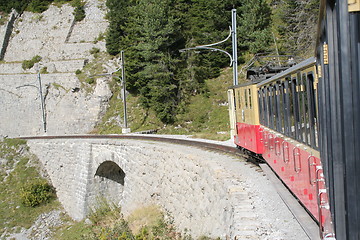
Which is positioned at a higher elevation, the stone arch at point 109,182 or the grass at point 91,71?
the grass at point 91,71

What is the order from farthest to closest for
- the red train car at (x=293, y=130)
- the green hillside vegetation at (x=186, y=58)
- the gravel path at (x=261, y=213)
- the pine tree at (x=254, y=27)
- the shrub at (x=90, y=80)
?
1. the shrub at (x=90, y=80)
2. the pine tree at (x=254, y=27)
3. the green hillside vegetation at (x=186, y=58)
4. the gravel path at (x=261, y=213)
5. the red train car at (x=293, y=130)

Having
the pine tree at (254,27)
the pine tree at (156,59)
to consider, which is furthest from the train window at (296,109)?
the pine tree at (254,27)

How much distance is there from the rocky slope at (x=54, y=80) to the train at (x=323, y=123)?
32.8 meters

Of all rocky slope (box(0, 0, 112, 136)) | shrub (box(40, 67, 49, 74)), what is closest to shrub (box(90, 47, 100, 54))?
rocky slope (box(0, 0, 112, 136))

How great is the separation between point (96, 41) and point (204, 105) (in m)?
25.3

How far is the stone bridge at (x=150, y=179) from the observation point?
9477 millimetres

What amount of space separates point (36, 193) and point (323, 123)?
2339 centimetres

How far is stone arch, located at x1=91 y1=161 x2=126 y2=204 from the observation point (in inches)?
872

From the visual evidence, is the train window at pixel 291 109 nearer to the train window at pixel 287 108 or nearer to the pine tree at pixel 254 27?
the train window at pixel 287 108

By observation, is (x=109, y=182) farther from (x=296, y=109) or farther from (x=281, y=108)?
(x=296, y=109)

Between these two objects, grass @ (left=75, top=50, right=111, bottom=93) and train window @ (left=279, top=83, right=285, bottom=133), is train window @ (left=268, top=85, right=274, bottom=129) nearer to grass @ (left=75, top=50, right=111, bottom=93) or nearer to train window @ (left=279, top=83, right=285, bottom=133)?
train window @ (left=279, top=83, right=285, bottom=133)

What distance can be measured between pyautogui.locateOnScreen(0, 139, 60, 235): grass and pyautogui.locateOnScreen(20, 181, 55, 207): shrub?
0.32 m

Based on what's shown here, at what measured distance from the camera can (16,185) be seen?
25453 mm

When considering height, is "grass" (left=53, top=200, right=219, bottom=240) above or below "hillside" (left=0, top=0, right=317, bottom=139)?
below
